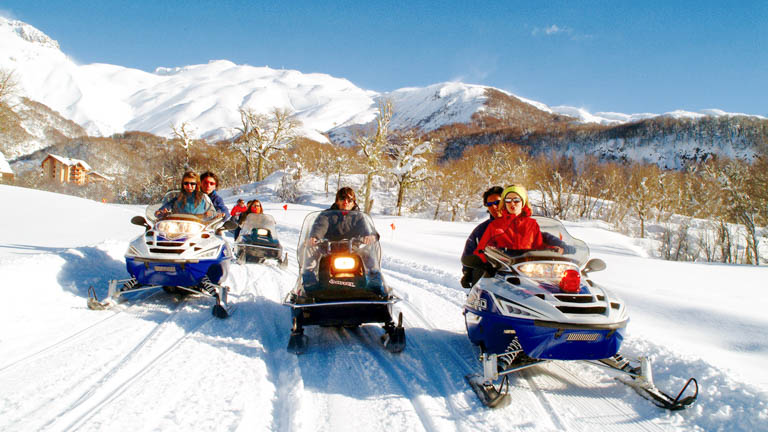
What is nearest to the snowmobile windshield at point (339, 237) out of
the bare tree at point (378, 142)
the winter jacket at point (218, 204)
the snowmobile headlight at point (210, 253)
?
the snowmobile headlight at point (210, 253)

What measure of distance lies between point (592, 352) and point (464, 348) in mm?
1584

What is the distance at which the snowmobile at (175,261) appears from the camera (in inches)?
196

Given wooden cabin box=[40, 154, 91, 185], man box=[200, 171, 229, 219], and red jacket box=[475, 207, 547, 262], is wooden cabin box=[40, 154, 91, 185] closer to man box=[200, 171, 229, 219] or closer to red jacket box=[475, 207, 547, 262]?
man box=[200, 171, 229, 219]

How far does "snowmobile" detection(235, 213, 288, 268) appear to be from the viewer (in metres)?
9.59

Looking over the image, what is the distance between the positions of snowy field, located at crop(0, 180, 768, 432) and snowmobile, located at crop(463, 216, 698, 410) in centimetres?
16

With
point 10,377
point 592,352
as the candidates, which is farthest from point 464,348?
point 10,377

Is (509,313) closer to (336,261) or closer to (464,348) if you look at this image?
(464,348)

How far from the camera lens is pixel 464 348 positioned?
443cm

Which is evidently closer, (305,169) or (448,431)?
(448,431)

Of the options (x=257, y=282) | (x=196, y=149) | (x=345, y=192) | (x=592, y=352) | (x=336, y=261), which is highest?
(x=196, y=149)

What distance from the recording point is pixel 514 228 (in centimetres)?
414

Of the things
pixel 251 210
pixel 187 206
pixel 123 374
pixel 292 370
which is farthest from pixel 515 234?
pixel 251 210

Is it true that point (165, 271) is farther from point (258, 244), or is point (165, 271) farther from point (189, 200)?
point (258, 244)

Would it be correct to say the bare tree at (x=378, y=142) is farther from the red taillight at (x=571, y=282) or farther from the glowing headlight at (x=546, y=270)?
the red taillight at (x=571, y=282)
